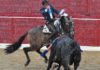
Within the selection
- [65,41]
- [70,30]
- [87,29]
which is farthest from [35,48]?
[87,29]

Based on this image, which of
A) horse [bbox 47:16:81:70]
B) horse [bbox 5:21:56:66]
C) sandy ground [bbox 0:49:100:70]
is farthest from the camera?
horse [bbox 5:21:56:66]

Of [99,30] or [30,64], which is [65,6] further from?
[30,64]

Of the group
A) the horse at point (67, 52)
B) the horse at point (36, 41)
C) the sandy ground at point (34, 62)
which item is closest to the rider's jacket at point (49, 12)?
the horse at point (36, 41)

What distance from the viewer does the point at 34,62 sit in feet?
43.5

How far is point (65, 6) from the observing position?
58.0 ft

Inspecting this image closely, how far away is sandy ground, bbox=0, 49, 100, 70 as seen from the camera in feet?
39.9

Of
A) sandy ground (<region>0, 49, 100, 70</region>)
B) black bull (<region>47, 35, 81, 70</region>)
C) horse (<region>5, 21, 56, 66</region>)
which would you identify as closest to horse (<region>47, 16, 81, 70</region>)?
black bull (<region>47, 35, 81, 70</region>)

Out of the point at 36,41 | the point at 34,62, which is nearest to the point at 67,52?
the point at 36,41

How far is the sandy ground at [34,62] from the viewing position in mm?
12172

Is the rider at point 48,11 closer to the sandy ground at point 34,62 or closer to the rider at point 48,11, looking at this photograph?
the rider at point 48,11

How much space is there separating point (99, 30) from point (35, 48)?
4.30m

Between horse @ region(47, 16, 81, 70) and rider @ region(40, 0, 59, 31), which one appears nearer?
horse @ region(47, 16, 81, 70)

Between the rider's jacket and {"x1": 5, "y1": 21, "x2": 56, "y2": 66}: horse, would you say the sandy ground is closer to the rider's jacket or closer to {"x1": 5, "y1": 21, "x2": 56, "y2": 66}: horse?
{"x1": 5, "y1": 21, "x2": 56, "y2": 66}: horse

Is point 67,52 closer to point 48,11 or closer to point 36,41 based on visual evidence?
point 48,11
